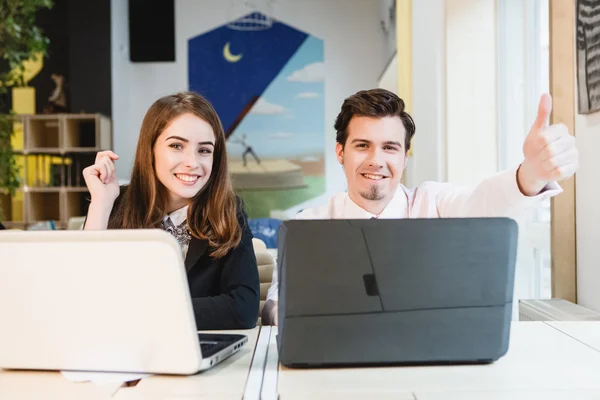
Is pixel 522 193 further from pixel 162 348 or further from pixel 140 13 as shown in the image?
pixel 140 13

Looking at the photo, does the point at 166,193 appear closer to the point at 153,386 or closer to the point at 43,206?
the point at 153,386

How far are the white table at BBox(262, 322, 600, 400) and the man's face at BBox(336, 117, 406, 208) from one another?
0.81 m

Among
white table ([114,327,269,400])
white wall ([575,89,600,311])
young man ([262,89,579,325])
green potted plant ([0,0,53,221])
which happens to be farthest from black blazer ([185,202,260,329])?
green potted plant ([0,0,53,221])

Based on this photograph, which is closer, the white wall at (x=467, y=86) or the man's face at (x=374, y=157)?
the man's face at (x=374, y=157)

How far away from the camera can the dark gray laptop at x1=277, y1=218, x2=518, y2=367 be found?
3.36ft

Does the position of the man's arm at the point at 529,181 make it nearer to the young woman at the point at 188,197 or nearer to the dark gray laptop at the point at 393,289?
the dark gray laptop at the point at 393,289

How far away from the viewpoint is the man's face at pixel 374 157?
6.29 ft

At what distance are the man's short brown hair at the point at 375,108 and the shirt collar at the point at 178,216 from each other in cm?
55

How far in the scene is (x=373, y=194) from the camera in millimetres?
1931

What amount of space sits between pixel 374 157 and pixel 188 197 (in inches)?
22.3

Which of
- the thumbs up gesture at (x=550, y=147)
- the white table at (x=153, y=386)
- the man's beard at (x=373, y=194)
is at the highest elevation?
the thumbs up gesture at (x=550, y=147)

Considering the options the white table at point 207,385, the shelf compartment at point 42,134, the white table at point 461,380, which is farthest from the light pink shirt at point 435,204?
the shelf compartment at point 42,134

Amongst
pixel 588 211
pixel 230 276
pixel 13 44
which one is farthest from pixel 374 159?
pixel 13 44

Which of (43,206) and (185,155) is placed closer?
(185,155)
